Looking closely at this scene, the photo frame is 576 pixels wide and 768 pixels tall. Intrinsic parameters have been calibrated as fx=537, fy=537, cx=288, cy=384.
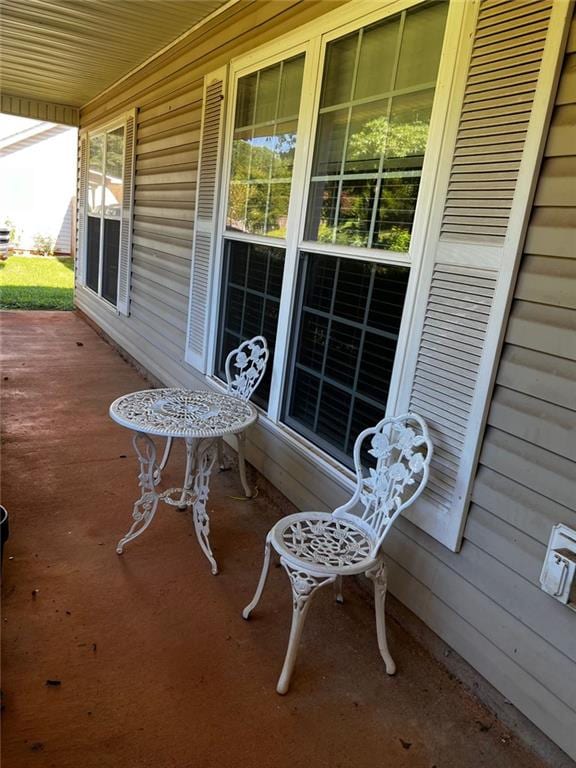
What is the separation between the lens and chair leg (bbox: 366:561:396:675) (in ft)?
5.84

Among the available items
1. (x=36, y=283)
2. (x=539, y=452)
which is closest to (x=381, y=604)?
(x=539, y=452)

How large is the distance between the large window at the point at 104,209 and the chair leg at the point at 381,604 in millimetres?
4852

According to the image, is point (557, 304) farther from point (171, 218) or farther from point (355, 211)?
point (171, 218)

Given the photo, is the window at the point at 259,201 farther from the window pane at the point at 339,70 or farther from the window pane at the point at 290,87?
the window pane at the point at 339,70

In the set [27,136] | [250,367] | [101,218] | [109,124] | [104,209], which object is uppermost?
[27,136]

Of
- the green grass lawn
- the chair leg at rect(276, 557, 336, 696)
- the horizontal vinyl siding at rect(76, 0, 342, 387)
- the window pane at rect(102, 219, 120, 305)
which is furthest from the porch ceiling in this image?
the chair leg at rect(276, 557, 336, 696)

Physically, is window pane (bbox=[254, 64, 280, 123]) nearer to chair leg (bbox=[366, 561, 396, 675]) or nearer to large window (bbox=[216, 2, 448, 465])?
large window (bbox=[216, 2, 448, 465])

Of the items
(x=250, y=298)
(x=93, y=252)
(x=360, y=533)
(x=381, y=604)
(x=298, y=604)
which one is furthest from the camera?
(x=93, y=252)

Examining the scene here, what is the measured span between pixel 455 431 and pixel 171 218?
3.28 m

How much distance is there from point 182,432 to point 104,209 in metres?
4.96

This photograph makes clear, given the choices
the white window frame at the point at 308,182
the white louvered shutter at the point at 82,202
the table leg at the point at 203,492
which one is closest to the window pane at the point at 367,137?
the white window frame at the point at 308,182

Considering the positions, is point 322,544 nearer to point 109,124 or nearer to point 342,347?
point 342,347

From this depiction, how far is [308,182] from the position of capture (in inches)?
Result: 98.7

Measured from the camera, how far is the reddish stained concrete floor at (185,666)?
149 centimetres
